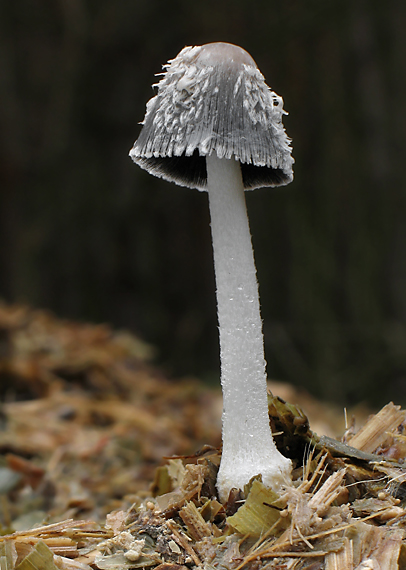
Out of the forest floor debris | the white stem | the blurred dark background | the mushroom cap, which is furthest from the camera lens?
the blurred dark background

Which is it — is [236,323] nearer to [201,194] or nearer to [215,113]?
[215,113]

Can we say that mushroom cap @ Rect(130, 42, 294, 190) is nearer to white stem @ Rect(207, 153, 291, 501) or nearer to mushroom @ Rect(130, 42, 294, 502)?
mushroom @ Rect(130, 42, 294, 502)

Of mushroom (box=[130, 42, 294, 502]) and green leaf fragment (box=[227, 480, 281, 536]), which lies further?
mushroom (box=[130, 42, 294, 502])

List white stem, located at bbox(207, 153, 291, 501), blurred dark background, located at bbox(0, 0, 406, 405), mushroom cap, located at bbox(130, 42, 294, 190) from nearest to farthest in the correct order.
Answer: mushroom cap, located at bbox(130, 42, 294, 190)
white stem, located at bbox(207, 153, 291, 501)
blurred dark background, located at bbox(0, 0, 406, 405)

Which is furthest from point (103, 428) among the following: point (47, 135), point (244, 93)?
point (47, 135)

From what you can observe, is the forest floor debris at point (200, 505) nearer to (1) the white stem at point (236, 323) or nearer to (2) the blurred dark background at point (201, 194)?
(1) the white stem at point (236, 323)

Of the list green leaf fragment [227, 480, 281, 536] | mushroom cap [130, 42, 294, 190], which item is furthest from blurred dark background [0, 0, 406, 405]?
green leaf fragment [227, 480, 281, 536]

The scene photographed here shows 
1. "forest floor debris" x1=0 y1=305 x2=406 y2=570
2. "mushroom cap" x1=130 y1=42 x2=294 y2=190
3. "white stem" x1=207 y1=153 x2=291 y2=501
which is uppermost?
"mushroom cap" x1=130 y1=42 x2=294 y2=190
